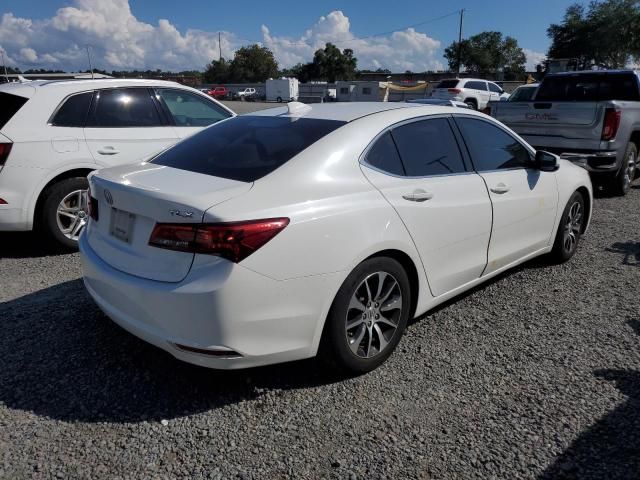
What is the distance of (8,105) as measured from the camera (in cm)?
517

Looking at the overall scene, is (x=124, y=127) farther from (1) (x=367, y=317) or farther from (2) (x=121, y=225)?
(1) (x=367, y=317)

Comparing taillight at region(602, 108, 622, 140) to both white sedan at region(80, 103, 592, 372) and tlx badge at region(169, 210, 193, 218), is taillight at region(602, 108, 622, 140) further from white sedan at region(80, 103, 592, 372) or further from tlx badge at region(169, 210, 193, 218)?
tlx badge at region(169, 210, 193, 218)

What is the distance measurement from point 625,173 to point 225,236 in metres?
7.96

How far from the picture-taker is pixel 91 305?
406 centimetres

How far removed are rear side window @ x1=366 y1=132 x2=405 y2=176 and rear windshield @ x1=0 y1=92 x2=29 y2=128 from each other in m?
3.84

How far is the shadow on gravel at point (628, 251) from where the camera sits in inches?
206

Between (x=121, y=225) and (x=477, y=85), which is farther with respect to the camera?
(x=477, y=85)

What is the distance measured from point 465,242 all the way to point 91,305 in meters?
2.84

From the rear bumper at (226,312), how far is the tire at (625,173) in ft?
23.9

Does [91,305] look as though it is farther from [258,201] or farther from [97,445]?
[258,201]

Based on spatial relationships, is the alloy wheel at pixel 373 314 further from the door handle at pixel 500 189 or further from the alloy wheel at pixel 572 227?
the alloy wheel at pixel 572 227

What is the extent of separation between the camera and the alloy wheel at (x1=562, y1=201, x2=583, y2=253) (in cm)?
501

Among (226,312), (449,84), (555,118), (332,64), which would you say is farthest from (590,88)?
(332,64)

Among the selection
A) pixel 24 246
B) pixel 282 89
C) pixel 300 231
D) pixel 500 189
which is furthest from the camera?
pixel 282 89
